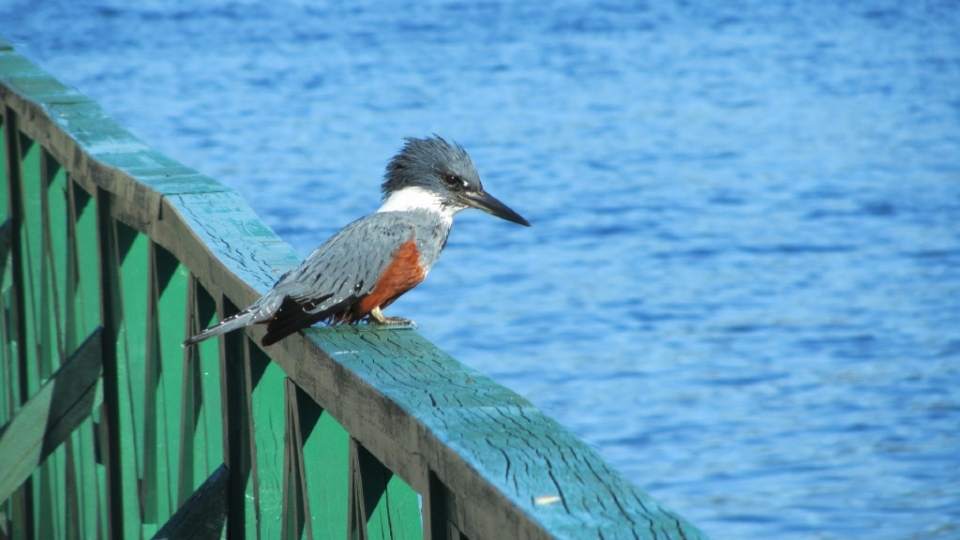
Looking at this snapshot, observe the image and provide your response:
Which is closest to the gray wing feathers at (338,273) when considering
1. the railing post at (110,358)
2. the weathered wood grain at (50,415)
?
the railing post at (110,358)

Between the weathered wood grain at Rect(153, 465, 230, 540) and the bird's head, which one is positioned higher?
the bird's head

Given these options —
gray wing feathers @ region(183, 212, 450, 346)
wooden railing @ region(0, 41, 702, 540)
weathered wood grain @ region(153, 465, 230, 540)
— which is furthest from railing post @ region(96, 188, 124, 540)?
weathered wood grain @ region(153, 465, 230, 540)

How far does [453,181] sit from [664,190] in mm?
7325

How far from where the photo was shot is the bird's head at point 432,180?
2.99m

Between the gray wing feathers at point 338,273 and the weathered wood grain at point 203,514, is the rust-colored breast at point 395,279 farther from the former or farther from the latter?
the weathered wood grain at point 203,514

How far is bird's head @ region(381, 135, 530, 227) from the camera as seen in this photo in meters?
2.99

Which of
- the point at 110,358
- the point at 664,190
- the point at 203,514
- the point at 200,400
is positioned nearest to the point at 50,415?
the point at 110,358

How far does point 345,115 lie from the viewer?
42.4 feet

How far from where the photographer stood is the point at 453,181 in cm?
305

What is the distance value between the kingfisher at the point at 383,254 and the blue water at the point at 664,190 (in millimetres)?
1197

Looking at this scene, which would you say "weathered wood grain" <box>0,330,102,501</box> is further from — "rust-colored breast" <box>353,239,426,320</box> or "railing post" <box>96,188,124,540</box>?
"rust-colored breast" <box>353,239,426,320</box>

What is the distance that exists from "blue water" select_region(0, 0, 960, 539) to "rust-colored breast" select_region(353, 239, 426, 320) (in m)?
1.42

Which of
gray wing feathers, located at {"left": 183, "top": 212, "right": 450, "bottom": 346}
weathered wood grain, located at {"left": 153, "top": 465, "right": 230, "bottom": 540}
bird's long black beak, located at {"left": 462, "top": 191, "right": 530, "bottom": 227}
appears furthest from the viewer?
bird's long black beak, located at {"left": 462, "top": 191, "right": 530, "bottom": 227}

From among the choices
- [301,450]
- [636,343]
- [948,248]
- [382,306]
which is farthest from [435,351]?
[948,248]
